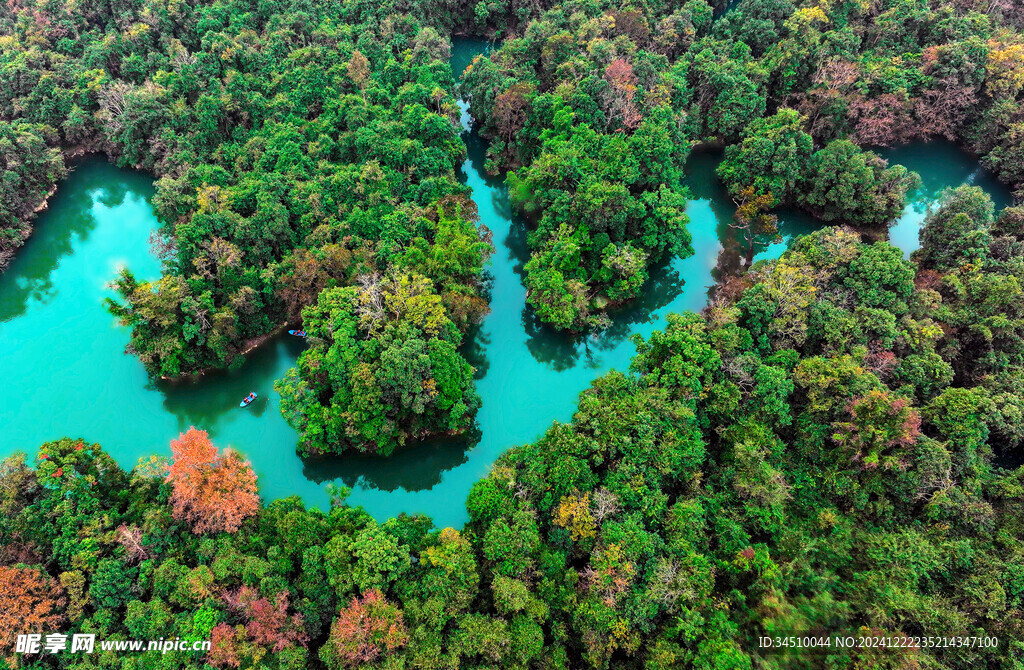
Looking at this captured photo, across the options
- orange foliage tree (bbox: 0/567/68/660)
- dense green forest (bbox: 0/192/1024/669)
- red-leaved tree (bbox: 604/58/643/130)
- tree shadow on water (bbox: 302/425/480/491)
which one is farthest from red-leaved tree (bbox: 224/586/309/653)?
red-leaved tree (bbox: 604/58/643/130)

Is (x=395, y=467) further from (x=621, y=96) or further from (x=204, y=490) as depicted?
(x=621, y=96)

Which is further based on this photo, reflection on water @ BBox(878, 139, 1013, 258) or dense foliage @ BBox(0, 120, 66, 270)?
reflection on water @ BBox(878, 139, 1013, 258)

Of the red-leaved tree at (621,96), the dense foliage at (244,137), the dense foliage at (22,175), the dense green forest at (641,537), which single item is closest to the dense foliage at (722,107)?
the red-leaved tree at (621,96)

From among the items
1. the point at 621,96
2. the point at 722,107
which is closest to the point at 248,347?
the point at 621,96

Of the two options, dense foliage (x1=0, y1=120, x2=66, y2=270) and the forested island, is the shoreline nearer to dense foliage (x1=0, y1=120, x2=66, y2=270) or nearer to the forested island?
the forested island

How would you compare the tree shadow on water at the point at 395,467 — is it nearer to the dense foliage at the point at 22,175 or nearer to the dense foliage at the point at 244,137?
the dense foliage at the point at 244,137

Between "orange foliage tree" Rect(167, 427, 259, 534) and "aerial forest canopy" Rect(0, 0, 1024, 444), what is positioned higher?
"aerial forest canopy" Rect(0, 0, 1024, 444)

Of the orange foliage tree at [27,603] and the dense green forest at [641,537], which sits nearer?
the orange foliage tree at [27,603]

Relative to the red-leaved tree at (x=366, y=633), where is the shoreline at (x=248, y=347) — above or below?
above
